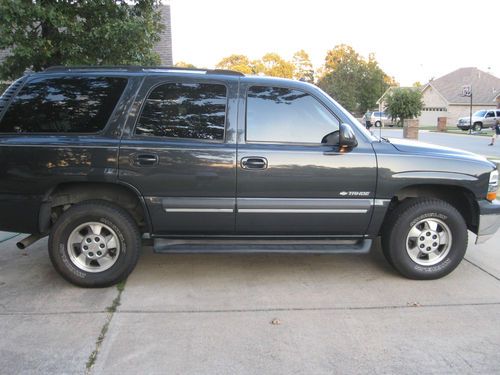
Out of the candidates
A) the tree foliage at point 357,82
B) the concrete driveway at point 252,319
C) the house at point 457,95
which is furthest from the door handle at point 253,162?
the tree foliage at point 357,82

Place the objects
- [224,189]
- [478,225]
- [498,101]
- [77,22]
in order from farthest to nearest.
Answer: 1. [498,101]
2. [77,22]
3. [478,225]
4. [224,189]

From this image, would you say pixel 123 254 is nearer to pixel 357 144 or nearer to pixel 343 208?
pixel 343 208

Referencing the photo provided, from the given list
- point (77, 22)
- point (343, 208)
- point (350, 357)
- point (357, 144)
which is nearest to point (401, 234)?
point (343, 208)

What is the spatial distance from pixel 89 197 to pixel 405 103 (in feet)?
161

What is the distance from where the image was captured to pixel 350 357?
314 cm

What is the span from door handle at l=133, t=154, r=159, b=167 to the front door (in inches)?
29.3

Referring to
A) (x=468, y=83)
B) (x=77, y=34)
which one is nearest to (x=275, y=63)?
(x=468, y=83)

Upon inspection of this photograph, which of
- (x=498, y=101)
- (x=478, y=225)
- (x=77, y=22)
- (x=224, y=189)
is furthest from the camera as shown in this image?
(x=498, y=101)

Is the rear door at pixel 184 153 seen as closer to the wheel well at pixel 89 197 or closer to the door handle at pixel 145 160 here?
the door handle at pixel 145 160

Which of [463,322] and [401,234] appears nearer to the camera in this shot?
[463,322]

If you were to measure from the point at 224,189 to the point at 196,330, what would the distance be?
4.08 ft

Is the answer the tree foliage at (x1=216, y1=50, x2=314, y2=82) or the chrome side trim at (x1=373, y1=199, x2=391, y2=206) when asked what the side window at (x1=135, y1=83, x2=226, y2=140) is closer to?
the chrome side trim at (x1=373, y1=199, x2=391, y2=206)

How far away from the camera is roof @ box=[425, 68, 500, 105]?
57156 millimetres

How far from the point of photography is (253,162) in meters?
4.10
